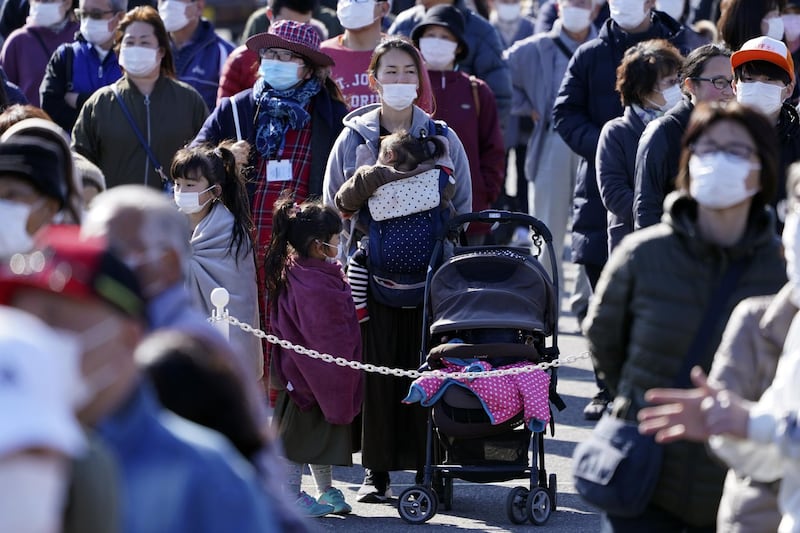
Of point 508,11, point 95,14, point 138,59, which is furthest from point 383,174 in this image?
point 508,11

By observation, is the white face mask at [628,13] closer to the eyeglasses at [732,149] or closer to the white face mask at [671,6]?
the white face mask at [671,6]

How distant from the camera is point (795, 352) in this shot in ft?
12.6

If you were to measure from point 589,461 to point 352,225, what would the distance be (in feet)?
10.2

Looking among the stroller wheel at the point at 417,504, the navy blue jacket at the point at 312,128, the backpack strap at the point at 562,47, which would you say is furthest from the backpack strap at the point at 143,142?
the backpack strap at the point at 562,47

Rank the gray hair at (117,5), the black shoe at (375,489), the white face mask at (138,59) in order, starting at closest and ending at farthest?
1. the black shoe at (375,489)
2. the white face mask at (138,59)
3. the gray hair at (117,5)

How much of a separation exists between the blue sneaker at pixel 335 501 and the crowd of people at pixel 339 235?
0.04ft

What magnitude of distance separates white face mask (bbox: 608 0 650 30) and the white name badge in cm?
234

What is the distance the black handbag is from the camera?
176 inches

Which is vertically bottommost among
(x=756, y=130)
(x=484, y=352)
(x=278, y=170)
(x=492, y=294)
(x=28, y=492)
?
(x=484, y=352)

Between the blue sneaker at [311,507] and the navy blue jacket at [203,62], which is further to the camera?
the navy blue jacket at [203,62]

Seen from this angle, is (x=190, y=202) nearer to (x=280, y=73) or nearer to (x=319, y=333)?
(x=319, y=333)

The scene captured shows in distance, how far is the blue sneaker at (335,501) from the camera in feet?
23.6

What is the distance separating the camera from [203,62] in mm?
10641

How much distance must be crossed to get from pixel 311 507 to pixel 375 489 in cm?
45
